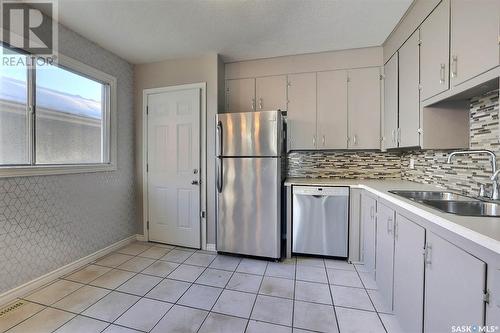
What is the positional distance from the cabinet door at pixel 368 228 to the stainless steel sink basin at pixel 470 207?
20.0 inches

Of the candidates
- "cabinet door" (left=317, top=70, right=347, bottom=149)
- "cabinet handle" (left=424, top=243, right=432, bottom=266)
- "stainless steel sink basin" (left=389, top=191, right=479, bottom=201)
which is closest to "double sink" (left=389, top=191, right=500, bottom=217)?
"stainless steel sink basin" (left=389, top=191, right=479, bottom=201)

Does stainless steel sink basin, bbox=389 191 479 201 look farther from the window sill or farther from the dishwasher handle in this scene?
the window sill

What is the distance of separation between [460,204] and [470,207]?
2.1 inches

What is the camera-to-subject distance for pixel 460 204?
1.54m

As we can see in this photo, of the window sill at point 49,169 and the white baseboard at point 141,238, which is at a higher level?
the window sill at point 49,169

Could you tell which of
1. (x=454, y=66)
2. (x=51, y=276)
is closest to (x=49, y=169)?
(x=51, y=276)

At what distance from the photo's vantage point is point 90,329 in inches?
60.9

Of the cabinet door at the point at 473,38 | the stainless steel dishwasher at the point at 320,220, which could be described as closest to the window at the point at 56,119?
the stainless steel dishwasher at the point at 320,220

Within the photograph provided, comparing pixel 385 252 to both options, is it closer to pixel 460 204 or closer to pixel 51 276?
pixel 460 204

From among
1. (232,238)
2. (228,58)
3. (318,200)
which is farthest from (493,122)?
(228,58)

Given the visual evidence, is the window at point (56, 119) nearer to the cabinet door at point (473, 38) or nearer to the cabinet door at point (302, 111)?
the cabinet door at point (302, 111)

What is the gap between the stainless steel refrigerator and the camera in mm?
2559

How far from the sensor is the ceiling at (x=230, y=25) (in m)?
1.97

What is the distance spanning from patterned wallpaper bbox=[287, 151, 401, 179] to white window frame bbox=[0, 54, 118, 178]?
2387mm
